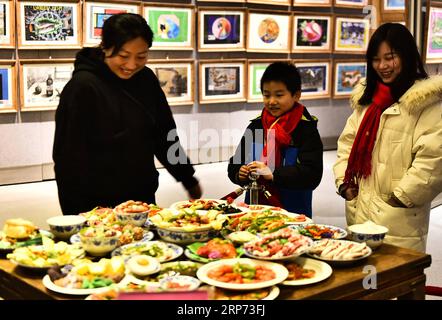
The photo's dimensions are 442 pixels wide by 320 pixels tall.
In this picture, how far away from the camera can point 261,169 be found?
141 inches

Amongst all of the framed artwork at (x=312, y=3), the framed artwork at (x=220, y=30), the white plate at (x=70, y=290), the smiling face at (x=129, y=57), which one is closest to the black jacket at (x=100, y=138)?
the smiling face at (x=129, y=57)

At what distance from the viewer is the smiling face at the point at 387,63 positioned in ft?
11.0

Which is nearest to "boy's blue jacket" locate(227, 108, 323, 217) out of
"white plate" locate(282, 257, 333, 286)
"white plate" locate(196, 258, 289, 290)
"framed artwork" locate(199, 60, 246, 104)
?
"white plate" locate(282, 257, 333, 286)

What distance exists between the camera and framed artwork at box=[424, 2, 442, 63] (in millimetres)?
6262

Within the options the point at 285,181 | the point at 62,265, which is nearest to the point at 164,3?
the point at 285,181

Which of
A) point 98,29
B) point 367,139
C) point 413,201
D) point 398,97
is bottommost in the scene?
point 413,201

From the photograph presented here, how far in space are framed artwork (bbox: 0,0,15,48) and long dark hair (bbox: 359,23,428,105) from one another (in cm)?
390

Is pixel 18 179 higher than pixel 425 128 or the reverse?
the reverse

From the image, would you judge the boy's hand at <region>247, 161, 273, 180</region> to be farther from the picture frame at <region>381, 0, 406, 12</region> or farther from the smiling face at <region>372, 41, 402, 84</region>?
the picture frame at <region>381, 0, 406, 12</region>

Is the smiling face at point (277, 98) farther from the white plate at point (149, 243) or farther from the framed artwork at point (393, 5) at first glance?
the framed artwork at point (393, 5)

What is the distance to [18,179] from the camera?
6.59 metres
